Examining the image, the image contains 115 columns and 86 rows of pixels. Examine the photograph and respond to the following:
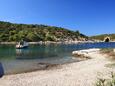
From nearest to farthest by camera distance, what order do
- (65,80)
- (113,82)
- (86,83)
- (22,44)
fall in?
(113,82), (86,83), (65,80), (22,44)

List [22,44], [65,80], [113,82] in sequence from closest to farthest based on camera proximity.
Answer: [113,82] < [65,80] < [22,44]

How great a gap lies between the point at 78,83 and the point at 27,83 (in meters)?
4.15

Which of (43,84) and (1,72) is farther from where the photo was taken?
(43,84)

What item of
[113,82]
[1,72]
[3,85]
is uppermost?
[1,72]

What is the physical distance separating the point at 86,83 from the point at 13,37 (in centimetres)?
17388

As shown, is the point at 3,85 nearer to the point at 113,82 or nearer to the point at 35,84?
the point at 35,84

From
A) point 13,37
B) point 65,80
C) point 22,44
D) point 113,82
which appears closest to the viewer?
point 113,82

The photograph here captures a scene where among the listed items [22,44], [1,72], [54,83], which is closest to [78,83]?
[54,83]

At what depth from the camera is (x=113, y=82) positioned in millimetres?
6531

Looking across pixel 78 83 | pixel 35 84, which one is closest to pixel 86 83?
pixel 78 83

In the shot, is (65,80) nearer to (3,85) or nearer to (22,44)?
(3,85)

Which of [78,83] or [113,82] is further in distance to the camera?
[78,83]

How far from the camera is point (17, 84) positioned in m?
18.9

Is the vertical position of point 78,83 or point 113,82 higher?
point 113,82
